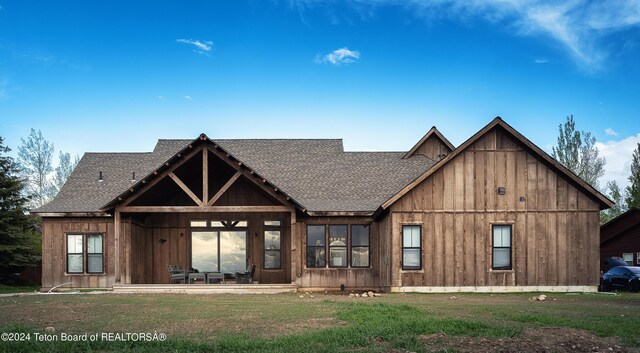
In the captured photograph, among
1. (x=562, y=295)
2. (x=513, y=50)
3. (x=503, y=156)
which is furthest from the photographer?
(x=513, y=50)

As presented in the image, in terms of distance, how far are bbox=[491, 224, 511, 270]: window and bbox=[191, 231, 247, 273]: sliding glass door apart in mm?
10115

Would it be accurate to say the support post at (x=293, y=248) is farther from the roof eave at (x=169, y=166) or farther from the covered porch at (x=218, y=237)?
the covered porch at (x=218, y=237)

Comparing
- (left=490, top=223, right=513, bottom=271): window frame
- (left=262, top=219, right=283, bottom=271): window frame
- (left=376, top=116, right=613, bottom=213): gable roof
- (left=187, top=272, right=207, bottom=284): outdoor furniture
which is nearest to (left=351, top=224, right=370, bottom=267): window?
(left=376, top=116, right=613, bottom=213): gable roof

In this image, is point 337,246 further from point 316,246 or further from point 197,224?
point 197,224

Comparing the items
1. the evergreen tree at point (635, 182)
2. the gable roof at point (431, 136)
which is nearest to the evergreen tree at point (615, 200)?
the evergreen tree at point (635, 182)

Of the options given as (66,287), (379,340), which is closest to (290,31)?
(66,287)

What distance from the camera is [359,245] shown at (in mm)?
25406

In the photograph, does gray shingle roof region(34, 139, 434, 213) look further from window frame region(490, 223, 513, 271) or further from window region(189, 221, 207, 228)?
window frame region(490, 223, 513, 271)

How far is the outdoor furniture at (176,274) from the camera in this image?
24.4 metres

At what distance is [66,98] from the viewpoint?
3425 cm

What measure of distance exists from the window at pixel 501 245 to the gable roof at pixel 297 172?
473 cm

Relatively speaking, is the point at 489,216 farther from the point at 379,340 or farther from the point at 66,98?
the point at 66,98

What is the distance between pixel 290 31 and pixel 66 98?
1327 cm

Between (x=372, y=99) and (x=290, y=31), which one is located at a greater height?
(x=290, y=31)
